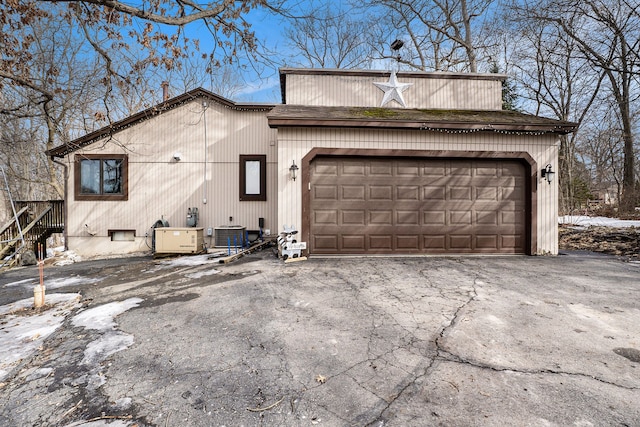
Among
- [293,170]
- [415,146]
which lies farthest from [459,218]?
[293,170]

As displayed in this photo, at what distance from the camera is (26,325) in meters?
3.83

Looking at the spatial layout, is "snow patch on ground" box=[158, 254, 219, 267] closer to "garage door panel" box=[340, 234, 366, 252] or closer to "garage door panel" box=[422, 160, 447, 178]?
"garage door panel" box=[340, 234, 366, 252]

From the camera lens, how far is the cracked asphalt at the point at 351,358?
2.09 metres

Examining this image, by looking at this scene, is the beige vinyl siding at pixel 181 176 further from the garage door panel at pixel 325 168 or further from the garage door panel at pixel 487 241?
the garage door panel at pixel 487 241

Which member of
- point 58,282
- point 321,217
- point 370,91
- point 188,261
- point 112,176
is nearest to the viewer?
point 58,282

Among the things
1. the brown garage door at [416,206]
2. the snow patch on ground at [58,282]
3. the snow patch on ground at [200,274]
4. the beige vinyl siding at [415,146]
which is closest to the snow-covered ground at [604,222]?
the beige vinyl siding at [415,146]

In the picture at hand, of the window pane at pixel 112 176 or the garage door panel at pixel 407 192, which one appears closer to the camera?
the garage door panel at pixel 407 192

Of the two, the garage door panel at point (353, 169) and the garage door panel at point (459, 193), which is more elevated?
the garage door panel at point (353, 169)

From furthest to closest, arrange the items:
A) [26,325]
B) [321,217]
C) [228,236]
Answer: [228,236] < [321,217] < [26,325]

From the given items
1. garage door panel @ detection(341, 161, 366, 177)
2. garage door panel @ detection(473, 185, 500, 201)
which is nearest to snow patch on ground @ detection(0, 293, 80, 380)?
garage door panel @ detection(341, 161, 366, 177)

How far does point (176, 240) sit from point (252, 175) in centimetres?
298

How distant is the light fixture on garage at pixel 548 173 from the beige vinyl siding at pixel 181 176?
7420 mm

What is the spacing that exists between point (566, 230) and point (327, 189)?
1088 cm

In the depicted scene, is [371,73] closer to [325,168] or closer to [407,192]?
[325,168]
